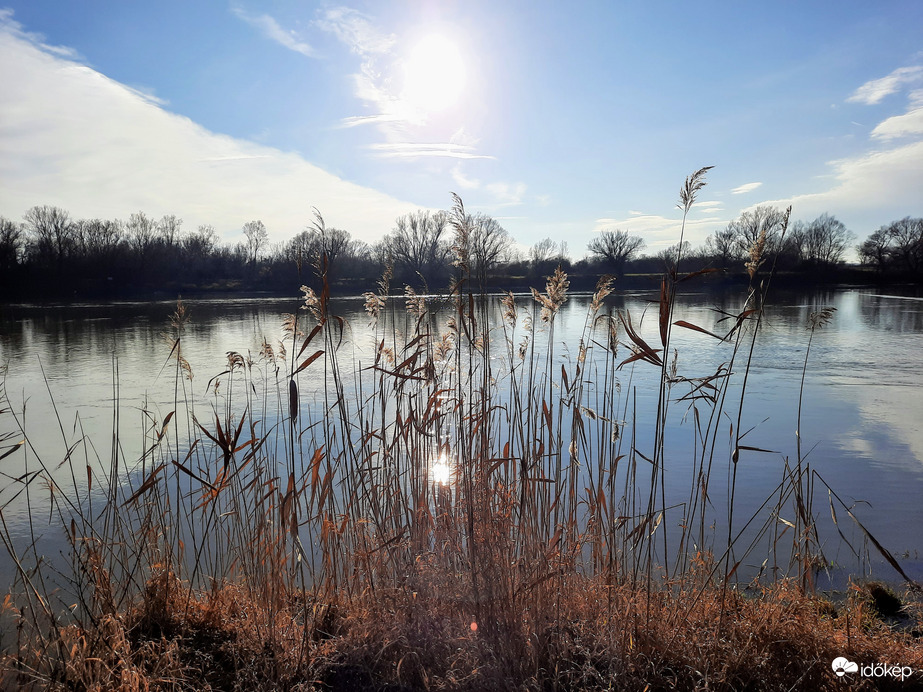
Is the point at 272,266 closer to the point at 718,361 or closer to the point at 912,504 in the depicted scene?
the point at 718,361

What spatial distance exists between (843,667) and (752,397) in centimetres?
739

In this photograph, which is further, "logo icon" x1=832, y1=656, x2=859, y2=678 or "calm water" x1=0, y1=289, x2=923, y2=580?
"calm water" x1=0, y1=289, x2=923, y2=580

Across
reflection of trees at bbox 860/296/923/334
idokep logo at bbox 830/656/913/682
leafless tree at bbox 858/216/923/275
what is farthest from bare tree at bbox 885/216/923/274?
idokep logo at bbox 830/656/913/682

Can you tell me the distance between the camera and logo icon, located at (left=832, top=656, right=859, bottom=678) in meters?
2.13

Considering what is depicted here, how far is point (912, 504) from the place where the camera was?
15.9 feet

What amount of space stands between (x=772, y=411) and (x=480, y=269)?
705cm

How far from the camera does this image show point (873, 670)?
2133mm

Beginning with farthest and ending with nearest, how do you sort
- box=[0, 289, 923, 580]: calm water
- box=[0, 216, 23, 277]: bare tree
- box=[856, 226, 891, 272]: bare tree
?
box=[856, 226, 891, 272]: bare tree → box=[0, 216, 23, 277]: bare tree → box=[0, 289, 923, 580]: calm water

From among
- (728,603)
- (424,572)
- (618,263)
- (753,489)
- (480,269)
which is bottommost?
(753,489)

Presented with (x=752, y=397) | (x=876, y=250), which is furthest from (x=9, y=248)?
(x=876, y=250)

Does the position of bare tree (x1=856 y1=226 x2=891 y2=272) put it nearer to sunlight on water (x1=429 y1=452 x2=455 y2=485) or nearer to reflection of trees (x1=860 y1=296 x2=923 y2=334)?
reflection of trees (x1=860 y1=296 x2=923 y2=334)

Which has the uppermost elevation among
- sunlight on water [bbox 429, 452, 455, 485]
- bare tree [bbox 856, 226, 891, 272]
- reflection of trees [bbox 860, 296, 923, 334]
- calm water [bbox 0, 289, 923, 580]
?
bare tree [bbox 856, 226, 891, 272]

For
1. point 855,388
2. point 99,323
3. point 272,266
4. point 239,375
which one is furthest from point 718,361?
point 272,266

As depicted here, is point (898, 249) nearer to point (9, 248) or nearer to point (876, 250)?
point (876, 250)
